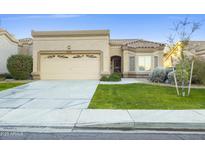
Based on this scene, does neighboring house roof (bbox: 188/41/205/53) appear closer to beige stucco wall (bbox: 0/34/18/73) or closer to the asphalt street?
the asphalt street

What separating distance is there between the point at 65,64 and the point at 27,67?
345cm

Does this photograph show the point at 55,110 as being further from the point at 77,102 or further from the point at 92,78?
the point at 92,78

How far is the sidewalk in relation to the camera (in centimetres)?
595

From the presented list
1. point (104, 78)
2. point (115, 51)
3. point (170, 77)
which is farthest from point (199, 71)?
point (115, 51)

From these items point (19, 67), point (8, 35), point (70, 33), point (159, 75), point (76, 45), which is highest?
point (8, 35)

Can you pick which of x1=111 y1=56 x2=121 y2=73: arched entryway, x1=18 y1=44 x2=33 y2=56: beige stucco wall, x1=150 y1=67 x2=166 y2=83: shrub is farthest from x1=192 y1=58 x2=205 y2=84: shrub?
x1=18 y1=44 x2=33 y2=56: beige stucco wall

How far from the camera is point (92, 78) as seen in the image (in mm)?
20078

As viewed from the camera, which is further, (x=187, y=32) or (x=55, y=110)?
(x=187, y=32)

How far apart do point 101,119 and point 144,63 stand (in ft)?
54.6

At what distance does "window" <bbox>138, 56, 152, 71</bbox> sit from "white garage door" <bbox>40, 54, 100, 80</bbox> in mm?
4710

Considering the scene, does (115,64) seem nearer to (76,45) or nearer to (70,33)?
(76,45)

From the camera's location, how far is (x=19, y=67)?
64.4 feet
